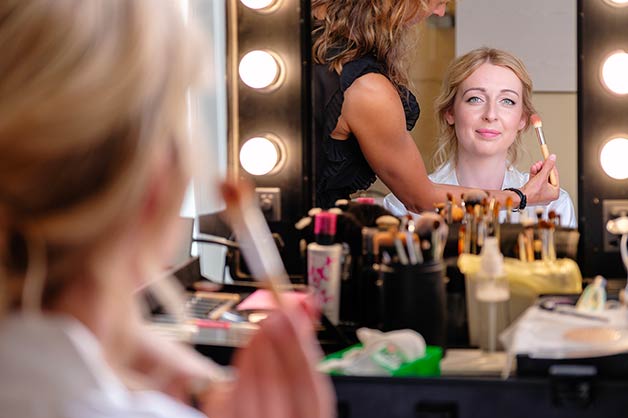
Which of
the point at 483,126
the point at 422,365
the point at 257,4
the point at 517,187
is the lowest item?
the point at 422,365

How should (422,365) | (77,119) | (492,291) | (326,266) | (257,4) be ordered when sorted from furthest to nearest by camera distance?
(257,4) < (326,266) < (492,291) < (422,365) < (77,119)

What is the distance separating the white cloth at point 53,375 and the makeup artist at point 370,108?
1026mm

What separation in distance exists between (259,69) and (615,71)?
0.65 m

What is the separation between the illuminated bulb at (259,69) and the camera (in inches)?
66.0

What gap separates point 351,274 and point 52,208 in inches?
35.3

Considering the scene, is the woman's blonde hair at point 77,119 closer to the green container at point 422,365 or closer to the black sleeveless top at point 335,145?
the green container at point 422,365

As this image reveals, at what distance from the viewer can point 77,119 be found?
56 centimetres

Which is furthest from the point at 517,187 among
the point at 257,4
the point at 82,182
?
the point at 82,182

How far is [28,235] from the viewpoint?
588 mm

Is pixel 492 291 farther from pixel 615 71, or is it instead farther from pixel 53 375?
pixel 53 375

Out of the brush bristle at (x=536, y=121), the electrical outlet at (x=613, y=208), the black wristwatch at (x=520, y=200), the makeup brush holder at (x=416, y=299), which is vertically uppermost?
the brush bristle at (x=536, y=121)

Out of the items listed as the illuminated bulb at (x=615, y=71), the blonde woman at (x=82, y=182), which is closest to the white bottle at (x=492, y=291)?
the illuminated bulb at (x=615, y=71)

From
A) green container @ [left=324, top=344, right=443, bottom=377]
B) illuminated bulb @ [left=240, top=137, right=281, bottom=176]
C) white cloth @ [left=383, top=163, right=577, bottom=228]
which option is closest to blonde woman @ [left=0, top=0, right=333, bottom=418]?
green container @ [left=324, top=344, right=443, bottom=377]

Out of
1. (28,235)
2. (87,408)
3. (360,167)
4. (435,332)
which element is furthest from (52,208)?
(360,167)
